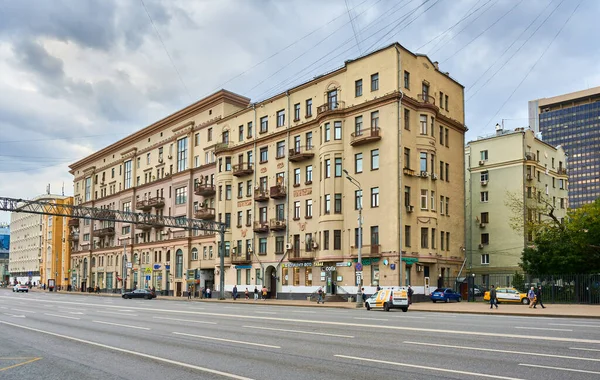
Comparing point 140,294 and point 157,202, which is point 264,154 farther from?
point 157,202

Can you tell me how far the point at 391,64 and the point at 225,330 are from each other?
3384 cm

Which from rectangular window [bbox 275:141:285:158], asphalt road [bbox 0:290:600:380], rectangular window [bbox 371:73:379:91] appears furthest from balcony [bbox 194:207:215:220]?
asphalt road [bbox 0:290:600:380]

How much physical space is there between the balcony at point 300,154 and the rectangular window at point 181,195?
2283cm

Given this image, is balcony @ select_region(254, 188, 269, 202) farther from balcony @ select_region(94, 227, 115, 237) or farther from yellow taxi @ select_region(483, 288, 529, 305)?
balcony @ select_region(94, 227, 115, 237)

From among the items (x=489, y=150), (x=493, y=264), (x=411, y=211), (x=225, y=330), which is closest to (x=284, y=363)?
(x=225, y=330)

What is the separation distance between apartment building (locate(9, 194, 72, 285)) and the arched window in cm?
4359

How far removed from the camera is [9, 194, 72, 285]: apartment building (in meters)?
118

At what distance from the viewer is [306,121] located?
55500 millimetres

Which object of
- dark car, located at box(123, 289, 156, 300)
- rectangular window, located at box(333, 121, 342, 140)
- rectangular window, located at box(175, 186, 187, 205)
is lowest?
dark car, located at box(123, 289, 156, 300)

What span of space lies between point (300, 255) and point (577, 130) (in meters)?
138

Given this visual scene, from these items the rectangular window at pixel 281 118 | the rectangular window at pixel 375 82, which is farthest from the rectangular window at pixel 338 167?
the rectangular window at pixel 281 118

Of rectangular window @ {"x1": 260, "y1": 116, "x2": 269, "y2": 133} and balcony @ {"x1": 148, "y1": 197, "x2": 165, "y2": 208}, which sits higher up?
rectangular window @ {"x1": 260, "y1": 116, "x2": 269, "y2": 133}

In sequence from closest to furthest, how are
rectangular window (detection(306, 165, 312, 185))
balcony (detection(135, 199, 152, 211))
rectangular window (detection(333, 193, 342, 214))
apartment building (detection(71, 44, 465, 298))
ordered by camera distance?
apartment building (detection(71, 44, 465, 298))
rectangular window (detection(333, 193, 342, 214))
rectangular window (detection(306, 165, 312, 185))
balcony (detection(135, 199, 152, 211))

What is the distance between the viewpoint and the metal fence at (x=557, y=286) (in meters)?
41.0
